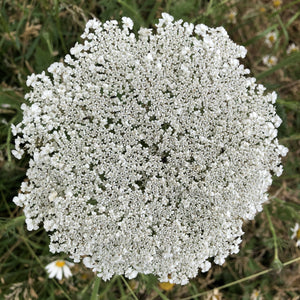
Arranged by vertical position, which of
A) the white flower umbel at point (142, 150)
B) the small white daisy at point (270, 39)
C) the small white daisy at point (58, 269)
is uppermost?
the small white daisy at point (270, 39)

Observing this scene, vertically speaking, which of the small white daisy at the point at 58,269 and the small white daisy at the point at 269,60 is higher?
the small white daisy at the point at 269,60

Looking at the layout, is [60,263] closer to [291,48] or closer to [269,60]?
[269,60]

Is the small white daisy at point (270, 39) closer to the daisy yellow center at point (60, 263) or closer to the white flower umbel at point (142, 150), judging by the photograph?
the white flower umbel at point (142, 150)

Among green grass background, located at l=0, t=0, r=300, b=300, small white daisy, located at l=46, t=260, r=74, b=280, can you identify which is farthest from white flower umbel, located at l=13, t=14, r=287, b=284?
small white daisy, located at l=46, t=260, r=74, b=280

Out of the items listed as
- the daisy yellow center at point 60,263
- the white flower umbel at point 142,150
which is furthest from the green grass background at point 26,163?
the white flower umbel at point 142,150

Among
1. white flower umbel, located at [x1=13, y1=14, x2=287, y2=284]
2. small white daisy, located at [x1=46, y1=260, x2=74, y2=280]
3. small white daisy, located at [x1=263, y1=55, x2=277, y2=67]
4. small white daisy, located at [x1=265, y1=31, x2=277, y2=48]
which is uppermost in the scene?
small white daisy, located at [x1=265, y1=31, x2=277, y2=48]

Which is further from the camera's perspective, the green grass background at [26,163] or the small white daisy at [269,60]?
the small white daisy at [269,60]

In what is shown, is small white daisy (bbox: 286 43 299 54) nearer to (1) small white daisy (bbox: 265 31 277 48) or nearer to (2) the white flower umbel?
(1) small white daisy (bbox: 265 31 277 48)
